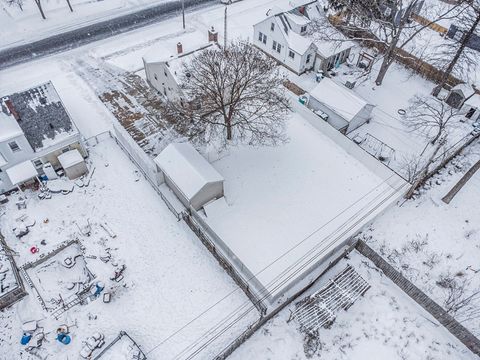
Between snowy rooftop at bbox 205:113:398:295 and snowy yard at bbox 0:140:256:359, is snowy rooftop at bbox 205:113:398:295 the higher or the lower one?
the higher one

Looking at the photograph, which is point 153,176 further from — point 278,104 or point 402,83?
point 402,83

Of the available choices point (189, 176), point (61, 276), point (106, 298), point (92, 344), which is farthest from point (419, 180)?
point (61, 276)

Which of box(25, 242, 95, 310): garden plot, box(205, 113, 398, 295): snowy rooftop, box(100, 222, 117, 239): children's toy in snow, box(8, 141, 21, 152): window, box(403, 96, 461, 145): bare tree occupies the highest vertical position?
box(8, 141, 21, 152): window

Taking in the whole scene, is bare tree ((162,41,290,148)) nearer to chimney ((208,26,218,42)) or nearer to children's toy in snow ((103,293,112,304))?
chimney ((208,26,218,42))

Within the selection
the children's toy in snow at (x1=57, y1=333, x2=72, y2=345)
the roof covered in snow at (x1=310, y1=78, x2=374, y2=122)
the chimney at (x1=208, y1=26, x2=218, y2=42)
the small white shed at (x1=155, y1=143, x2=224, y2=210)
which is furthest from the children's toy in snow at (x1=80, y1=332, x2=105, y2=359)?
the chimney at (x1=208, y1=26, x2=218, y2=42)

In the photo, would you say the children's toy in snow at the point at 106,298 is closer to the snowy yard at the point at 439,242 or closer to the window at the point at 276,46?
the snowy yard at the point at 439,242

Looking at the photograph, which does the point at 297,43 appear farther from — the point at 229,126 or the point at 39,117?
the point at 39,117
